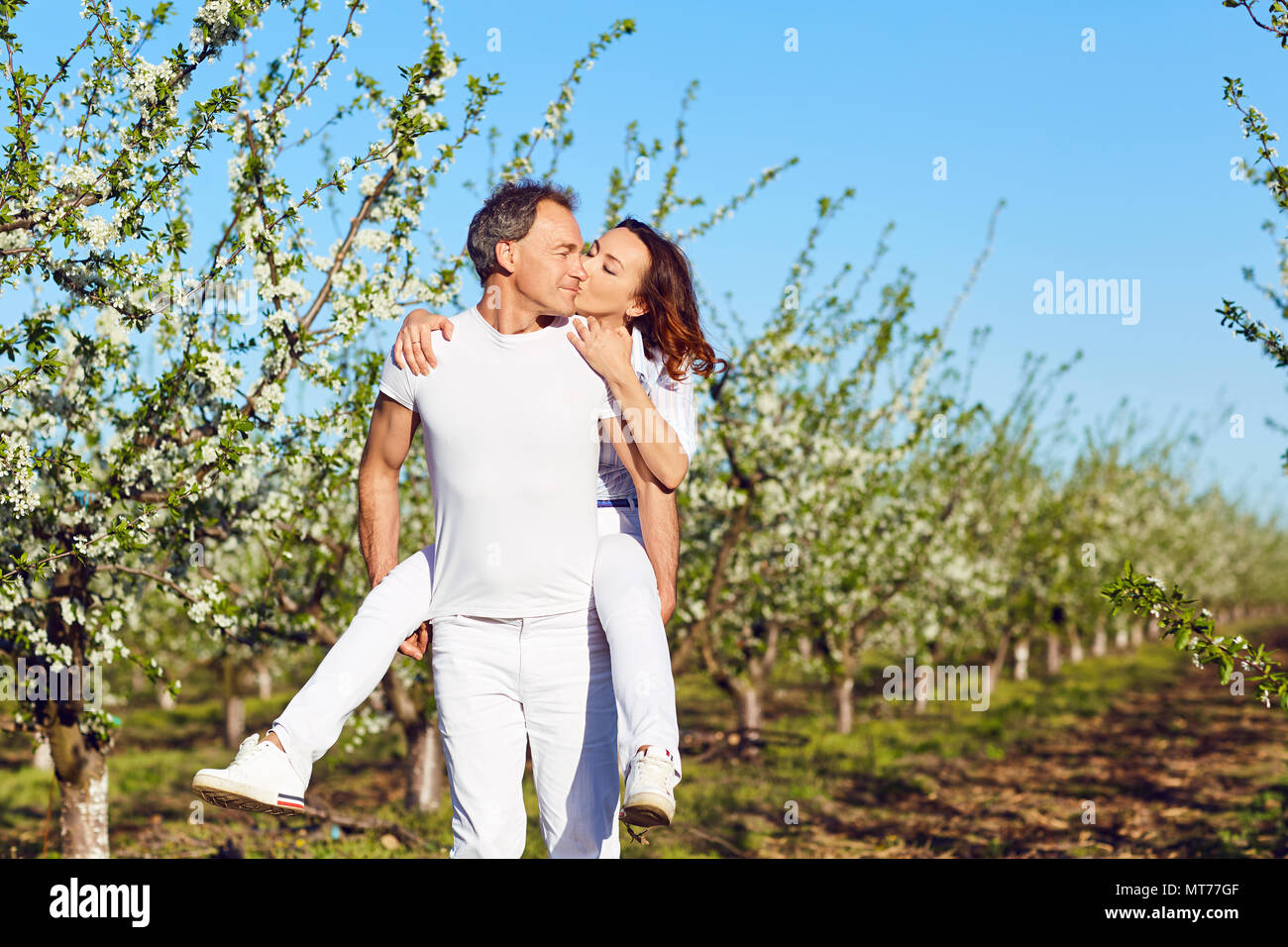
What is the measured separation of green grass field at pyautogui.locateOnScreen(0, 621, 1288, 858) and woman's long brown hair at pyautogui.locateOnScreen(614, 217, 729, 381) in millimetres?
5552

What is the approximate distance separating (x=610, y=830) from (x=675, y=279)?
201 centimetres

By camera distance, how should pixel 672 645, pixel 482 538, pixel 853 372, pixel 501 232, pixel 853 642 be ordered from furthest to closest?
1. pixel 853 642
2. pixel 853 372
3. pixel 672 645
4. pixel 501 232
5. pixel 482 538

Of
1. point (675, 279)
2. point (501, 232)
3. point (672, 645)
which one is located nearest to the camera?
point (501, 232)

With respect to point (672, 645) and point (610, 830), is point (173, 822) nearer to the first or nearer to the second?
point (672, 645)

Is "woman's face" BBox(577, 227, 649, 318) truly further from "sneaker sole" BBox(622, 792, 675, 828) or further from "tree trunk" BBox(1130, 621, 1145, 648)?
"tree trunk" BBox(1130, 621, 1145, 648)

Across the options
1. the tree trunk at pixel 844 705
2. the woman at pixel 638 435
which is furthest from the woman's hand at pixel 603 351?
the tree trunk at pixel 844 705

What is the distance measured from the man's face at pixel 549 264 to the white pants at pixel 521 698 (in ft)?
3.02

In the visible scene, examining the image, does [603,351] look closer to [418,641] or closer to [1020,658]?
[418,641]

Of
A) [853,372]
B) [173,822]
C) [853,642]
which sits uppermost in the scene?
[853,372]
